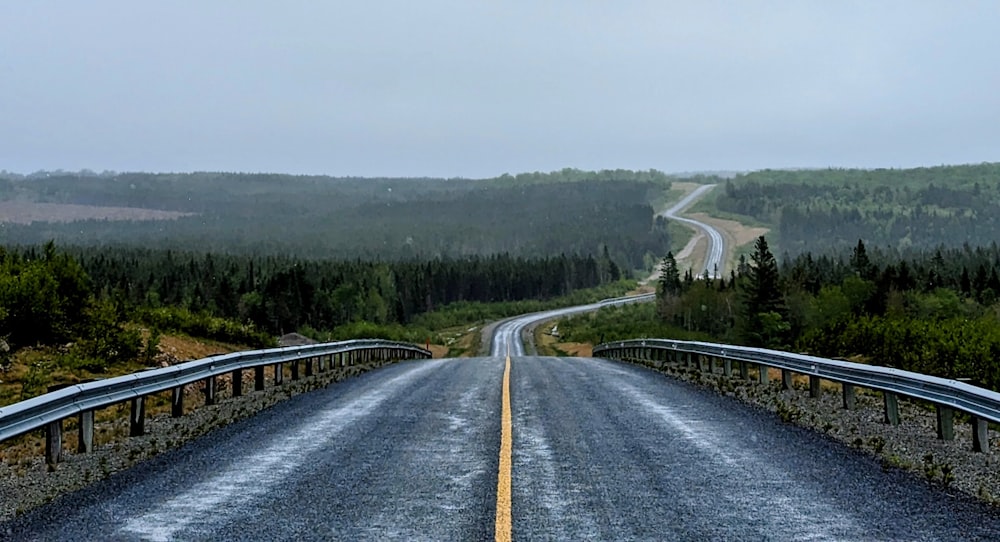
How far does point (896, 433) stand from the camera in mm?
11070

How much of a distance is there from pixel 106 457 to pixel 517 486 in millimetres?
5303

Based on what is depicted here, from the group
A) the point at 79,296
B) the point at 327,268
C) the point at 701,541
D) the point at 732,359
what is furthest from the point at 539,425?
the point at 327,268

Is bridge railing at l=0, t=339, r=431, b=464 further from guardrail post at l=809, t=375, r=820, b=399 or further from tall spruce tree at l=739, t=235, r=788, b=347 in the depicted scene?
tall spruce tree at l=739, t=235, r=788, b=347

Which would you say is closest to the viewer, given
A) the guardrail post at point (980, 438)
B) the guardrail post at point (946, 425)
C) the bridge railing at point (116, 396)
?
the bridge railing at point (116, 396)

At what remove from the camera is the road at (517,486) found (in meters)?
6.54

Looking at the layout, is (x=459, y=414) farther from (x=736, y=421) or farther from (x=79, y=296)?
(x=79, y=296)

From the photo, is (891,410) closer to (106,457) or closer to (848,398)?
(848,398)

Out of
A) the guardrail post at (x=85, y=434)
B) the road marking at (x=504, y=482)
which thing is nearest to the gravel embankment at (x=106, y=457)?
the guardrail post at (x=85, y=434)

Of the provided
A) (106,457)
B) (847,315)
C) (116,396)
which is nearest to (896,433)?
(106,457)

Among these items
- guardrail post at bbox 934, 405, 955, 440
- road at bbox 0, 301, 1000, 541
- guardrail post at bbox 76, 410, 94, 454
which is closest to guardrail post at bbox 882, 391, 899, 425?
guardrail post at bbox 934, 405, 955, 440

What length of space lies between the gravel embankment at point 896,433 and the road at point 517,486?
1.25 feet

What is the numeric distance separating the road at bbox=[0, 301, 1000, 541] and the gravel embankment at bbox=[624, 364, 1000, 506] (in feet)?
1.25

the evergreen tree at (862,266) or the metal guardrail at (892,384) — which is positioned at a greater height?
the evergreen tree at (862,266)

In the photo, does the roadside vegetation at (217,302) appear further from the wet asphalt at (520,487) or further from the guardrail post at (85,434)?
the wet asphalt at (520,487)
